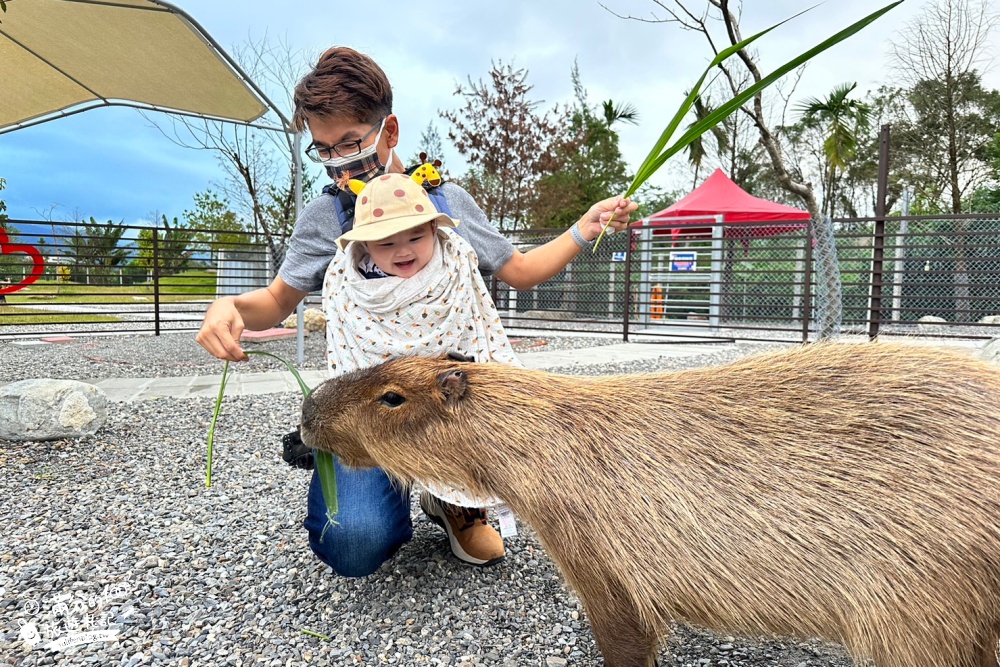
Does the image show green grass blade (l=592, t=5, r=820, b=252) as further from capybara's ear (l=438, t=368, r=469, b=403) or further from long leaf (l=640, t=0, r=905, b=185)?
capybara's ear (l=438, t=368, r=469, b=403)

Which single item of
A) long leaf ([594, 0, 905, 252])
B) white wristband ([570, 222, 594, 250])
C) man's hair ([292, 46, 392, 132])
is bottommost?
white wristband ([570, 222, 594, 250])

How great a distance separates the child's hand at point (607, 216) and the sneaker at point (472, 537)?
1.10 metres

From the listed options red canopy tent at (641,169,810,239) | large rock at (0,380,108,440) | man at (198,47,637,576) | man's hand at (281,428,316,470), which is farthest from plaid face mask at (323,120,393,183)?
red canopy tent at (641,169,810,239)

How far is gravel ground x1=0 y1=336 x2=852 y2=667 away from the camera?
178cm

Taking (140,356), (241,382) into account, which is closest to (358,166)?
(241,382)

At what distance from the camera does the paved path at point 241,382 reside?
18.2 ft

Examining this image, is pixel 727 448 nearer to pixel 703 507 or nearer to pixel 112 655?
pixel 703 507

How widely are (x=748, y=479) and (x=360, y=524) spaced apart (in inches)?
50.8

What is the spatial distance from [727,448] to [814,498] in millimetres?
188

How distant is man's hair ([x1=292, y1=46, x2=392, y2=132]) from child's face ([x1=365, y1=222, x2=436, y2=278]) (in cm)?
59

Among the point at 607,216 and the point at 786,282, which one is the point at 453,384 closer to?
the point at 607,216

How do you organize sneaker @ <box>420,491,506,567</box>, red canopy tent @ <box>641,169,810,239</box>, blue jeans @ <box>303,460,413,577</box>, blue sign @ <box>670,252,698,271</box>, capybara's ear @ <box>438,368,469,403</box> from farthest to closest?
red canopy tent @ <box>641,169,810,239</box>, blue sign @ <box>670,252,698,271</box>, sneaker @ <box>420,491,506,567</box>, blue jeans @ <box>303,460,413,577</box>, capybara's ear @ <box>438,368,469,403</box>

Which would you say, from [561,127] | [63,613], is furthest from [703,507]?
[561,127]

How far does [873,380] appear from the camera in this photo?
4.38 ft
